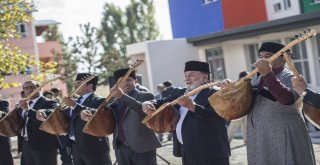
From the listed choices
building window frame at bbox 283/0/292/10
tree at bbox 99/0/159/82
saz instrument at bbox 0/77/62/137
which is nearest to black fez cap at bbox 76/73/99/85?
saz instrument at bbox 0/77/62/137

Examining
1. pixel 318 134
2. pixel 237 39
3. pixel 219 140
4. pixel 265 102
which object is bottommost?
pixel 318 134

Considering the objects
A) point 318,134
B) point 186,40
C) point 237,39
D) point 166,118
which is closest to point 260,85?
point 166,118

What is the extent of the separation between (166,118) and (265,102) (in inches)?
58.4

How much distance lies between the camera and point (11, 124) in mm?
8625

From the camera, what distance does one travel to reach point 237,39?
19984 mm

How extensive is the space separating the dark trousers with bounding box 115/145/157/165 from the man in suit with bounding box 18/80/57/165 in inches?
67.7

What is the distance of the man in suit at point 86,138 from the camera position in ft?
24.3

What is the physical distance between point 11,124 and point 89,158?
73.5 inches

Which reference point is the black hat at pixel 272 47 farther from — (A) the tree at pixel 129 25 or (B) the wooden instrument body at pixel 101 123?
(A) the tree at pixel 129 25

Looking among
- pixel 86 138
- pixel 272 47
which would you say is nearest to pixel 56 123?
pixel 86 138

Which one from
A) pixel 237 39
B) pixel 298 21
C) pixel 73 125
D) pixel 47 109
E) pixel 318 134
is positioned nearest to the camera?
pixel 73 125

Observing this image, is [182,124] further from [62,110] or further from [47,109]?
[47,109]

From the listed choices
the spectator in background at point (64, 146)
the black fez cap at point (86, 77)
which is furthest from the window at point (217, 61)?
the black fez cap at point (86, 77)

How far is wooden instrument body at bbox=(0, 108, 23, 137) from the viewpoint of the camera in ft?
28.2
